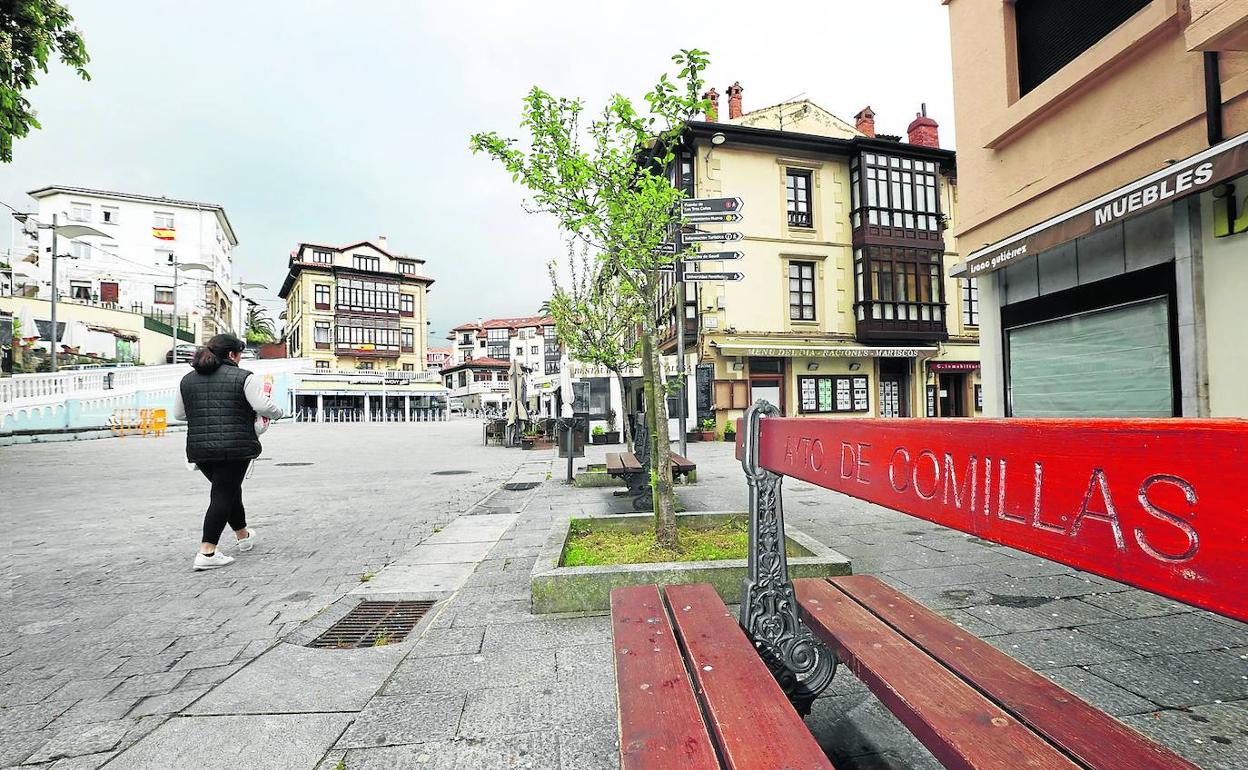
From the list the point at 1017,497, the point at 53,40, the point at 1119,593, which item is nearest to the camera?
the point at 1017,497

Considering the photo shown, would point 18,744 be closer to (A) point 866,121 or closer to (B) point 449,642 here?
(B) point 449,642

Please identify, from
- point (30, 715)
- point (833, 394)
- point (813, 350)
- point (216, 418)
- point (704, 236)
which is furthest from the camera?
point (833, 394)

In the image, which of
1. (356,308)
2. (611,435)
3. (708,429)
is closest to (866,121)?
(708,429)

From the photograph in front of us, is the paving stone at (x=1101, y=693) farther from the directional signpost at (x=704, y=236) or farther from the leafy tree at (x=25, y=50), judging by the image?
the leafy tree at (x=25, y=50)

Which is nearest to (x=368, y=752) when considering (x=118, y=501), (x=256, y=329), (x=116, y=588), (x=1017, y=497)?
(x=1017, y=497)

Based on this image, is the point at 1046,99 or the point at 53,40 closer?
the point at 1046,99

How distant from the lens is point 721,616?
2.12m

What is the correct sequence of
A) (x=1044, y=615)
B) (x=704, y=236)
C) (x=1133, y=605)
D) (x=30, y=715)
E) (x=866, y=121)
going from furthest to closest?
1. (x=866, y=121)
2. (x=704, y=236)
3. (x=1133, y=605)
4. (x=1044, y=615)
5. (x=30, y=715)

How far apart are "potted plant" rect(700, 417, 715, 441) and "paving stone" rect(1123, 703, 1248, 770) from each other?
16843 millimetres

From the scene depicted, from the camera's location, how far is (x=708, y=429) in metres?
19.3

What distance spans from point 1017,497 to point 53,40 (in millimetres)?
13026

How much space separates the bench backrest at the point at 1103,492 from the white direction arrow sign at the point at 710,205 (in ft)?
17.8

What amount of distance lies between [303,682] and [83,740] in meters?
0.74

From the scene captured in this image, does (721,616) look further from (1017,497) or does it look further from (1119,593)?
(1119,593)
